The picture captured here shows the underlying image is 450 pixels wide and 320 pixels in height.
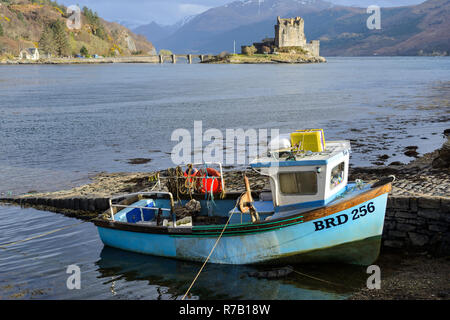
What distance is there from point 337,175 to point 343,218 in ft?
4.43

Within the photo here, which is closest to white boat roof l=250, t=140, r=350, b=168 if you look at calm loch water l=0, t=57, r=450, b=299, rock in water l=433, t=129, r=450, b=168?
calm loch water l=0, t=57, r=450, b=299

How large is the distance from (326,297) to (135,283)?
4974 mm

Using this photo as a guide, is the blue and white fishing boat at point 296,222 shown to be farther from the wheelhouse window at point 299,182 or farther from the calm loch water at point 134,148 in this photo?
Answer: the calm loch water at point 134,148

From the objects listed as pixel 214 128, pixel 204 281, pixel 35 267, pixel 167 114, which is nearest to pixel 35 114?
pixel 167 114

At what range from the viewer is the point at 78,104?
5853 centimetres

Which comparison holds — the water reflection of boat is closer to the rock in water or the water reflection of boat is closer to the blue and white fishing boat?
the blue and white fishing boat

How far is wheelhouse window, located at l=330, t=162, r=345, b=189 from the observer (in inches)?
477

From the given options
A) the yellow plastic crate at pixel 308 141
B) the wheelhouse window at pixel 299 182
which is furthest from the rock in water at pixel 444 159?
the wheelhouse window at pixel 299 182

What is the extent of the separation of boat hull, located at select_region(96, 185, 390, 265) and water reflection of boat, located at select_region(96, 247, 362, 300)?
1.25 ft

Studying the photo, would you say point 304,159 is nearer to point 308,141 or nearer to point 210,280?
point 308,141

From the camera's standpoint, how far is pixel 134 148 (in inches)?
1234

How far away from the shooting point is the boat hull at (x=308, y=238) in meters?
11.5

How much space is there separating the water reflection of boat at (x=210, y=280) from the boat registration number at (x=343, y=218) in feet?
4.08

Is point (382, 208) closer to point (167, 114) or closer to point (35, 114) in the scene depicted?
point (167, 114)
